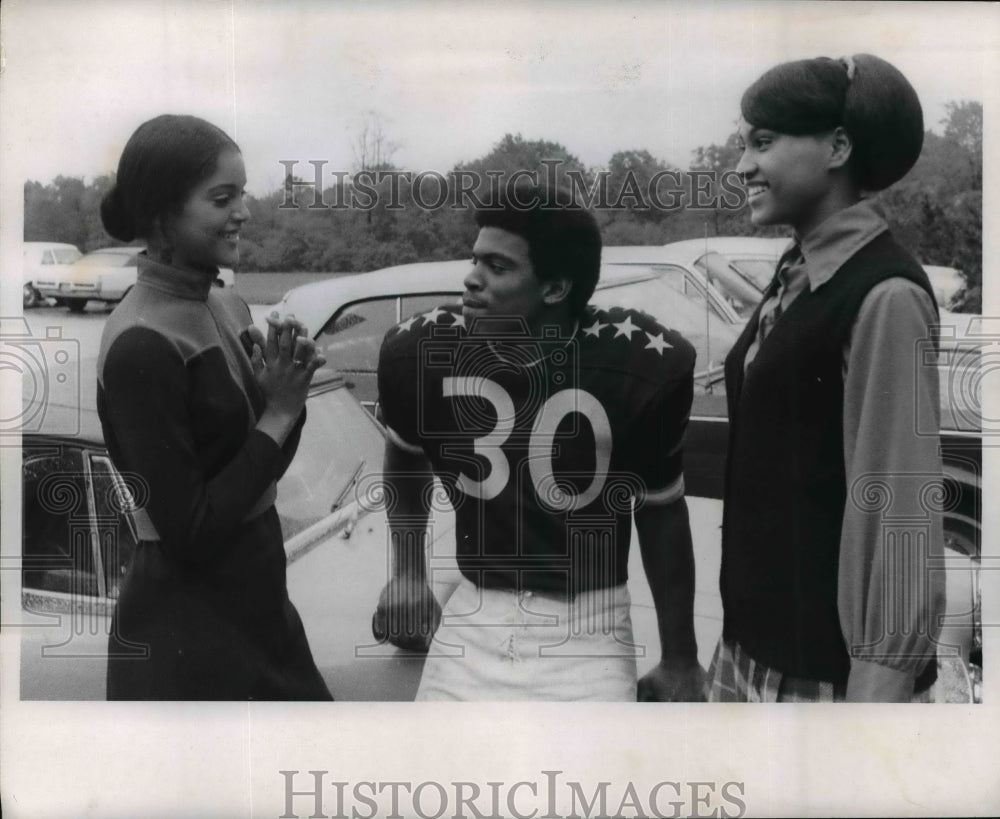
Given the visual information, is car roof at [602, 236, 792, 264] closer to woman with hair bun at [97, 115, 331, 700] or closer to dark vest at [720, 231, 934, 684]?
dark vest at [720, 231, 934, 684]

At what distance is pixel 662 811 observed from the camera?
3570mm

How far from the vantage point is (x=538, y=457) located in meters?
3.43

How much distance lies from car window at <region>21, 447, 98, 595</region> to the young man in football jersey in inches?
34.9

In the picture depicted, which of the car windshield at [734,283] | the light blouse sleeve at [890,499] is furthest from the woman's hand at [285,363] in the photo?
the light blouse sleeve at [890,499]

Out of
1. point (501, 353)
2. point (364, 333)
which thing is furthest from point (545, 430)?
point (364, 333)

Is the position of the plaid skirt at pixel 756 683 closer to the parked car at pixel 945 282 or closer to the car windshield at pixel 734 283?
the car windshield at pixel 734 283

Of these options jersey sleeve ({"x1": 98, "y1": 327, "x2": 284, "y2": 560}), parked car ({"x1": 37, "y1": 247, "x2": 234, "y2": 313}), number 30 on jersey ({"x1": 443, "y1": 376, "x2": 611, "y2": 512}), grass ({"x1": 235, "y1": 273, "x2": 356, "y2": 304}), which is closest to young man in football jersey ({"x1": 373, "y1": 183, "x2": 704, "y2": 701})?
number 30 on jersey ({"x1": 443, "y1": 376, "x2": 611, "y2": 512})

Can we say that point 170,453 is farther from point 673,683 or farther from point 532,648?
point 673,683

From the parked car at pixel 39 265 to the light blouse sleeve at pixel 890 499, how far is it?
90.0 inches

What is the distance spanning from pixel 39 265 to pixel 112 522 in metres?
0.79

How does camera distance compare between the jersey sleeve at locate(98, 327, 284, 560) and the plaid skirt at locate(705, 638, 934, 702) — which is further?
the plaid skirt at locate(705, 638, 934, 702)

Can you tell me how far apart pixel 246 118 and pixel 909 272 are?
1964 millimetres

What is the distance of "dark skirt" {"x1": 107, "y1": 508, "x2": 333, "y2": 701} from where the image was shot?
3432mm

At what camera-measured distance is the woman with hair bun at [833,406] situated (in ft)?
11.0
